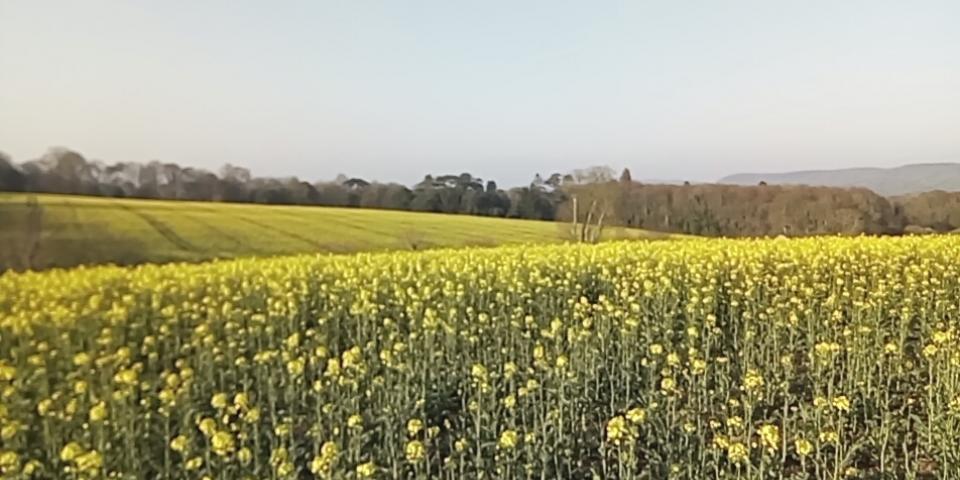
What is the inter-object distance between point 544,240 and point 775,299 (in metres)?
2.07

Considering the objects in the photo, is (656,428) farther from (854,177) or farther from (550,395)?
(854,177)

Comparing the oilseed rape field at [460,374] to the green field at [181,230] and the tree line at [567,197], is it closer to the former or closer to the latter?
the green field at [181,230]

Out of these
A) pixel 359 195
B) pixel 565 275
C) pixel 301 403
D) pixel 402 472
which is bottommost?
pixel 402 472

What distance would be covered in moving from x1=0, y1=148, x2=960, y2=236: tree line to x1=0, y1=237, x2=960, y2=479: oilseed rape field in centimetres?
31

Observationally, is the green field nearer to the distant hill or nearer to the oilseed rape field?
the oilseed rape field

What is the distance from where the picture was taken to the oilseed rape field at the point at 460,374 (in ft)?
8.78

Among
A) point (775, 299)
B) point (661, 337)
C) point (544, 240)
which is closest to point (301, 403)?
point (544, 240)

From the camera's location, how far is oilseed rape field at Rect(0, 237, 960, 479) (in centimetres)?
268

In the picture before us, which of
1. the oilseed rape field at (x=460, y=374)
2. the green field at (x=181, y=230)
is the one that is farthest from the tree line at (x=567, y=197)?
the oilseed rape field at (x=460, y=374)

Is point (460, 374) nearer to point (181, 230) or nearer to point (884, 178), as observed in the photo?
point (181, 230)

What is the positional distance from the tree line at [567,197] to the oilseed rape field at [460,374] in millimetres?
312

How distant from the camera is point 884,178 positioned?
9.24m

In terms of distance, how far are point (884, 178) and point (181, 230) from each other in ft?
28.4

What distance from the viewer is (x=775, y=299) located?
6.27 meters
